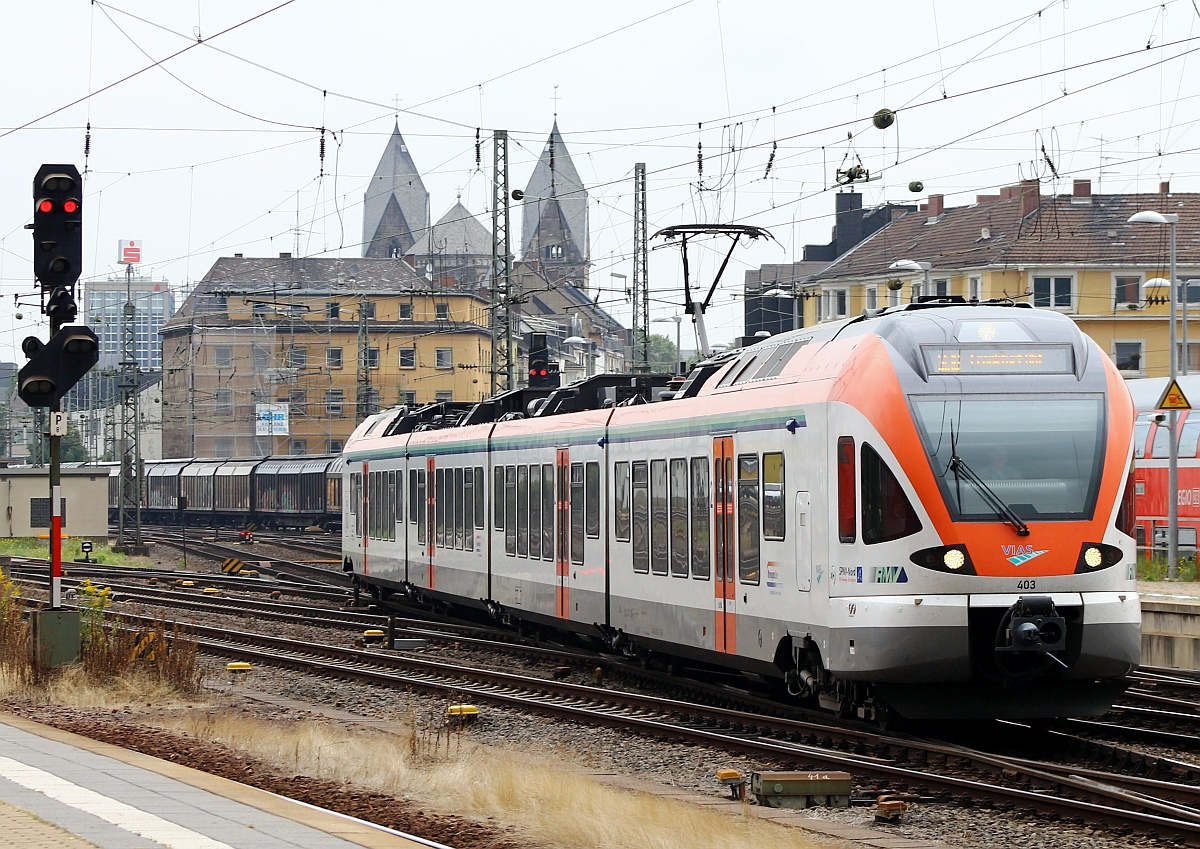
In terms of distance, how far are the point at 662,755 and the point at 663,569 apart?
4.13 m

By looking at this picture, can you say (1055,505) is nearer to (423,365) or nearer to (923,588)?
(923,588)

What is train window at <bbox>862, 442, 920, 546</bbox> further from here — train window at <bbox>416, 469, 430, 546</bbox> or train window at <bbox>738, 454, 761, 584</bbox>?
train window at <bbox>416, 469, 430, 546</bbox>

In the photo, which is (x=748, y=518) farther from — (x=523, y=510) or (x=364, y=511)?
(x=364, y=511)

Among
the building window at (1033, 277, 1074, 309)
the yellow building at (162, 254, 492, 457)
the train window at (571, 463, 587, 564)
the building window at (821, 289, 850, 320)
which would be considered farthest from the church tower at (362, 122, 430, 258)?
the train window at (571, 463, 587, 564)

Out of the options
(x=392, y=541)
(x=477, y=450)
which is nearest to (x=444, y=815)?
(x=477, y=450)

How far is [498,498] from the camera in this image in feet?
76.8

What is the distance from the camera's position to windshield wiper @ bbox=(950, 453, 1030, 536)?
12469 millimetres

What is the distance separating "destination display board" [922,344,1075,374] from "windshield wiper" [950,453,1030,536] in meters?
0.77

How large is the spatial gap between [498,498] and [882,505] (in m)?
11.4

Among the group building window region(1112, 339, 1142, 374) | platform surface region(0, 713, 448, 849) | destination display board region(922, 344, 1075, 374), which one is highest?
building window region(1112, 339, 1142, 374)

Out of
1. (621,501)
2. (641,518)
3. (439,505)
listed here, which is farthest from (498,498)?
(641,518)

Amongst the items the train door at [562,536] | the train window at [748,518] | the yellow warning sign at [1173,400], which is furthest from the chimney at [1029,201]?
the train window at [748,518]

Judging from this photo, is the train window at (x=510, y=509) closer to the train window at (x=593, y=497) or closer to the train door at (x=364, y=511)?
the train window at (x=593, y=497)

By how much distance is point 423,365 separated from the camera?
10031 centimetres
